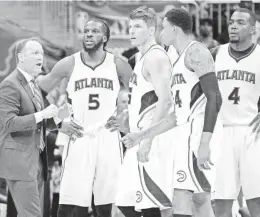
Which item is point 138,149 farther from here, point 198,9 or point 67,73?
point 198,9

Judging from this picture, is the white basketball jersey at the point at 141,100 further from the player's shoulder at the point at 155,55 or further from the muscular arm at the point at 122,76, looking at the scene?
the muscular arm at the point at 122,76

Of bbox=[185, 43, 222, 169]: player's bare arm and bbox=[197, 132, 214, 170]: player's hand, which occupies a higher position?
bbox=[185, 43, 222, 169]: player's bare arm

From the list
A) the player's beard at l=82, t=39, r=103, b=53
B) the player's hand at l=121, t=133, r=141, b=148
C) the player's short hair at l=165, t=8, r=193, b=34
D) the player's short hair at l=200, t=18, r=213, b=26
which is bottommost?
the player's hand at l=121, t=133, r=141, b=148

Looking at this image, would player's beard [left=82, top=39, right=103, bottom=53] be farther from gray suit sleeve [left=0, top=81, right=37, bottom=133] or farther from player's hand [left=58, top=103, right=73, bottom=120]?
gray suit sleeve [left=0, top=81, right=37, bottom=133]

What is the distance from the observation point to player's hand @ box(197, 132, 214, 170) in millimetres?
5965

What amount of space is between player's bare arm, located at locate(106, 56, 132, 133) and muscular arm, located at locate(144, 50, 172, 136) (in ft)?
2.76

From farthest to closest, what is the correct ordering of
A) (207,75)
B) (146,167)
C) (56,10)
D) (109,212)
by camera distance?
(56,10) < (109,212) < (146,167) < (207,75)

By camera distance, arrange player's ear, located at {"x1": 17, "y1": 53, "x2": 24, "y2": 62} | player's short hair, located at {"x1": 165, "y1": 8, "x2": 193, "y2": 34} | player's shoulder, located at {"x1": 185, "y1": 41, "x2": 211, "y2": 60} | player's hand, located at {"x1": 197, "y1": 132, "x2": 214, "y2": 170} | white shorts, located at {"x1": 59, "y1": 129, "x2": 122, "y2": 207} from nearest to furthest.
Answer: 1. player's hand, located at {"x1": 197, "y1": 132, "x2": 214, "y2": 170}
2. player's shoulder, located at {"x1": 185, "y1": 41, "x2": 211, "y2": 60}
3. player's short hair, located at {"x1": 165, "y1": 8, "x2": 193, "y2": 34}
4. player's ear, located at {"x1": 17, "y1": 53, "x2": 24, "y2": 62}
5. white shorts, located at {"x1": 59, "y1": 129, "x2": 122, "y2": 207}

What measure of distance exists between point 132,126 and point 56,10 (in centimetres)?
320

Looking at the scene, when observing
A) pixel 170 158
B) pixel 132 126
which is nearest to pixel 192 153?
pixel 170 158

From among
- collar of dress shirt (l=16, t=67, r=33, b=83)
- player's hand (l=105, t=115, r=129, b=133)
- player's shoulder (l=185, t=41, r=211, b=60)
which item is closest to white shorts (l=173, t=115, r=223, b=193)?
player's shoulder (l=185, t=41, r=211, b=60)

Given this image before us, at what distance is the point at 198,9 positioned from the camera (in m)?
9.78

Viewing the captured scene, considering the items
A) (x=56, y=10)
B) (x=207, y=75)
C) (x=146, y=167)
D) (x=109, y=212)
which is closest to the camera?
(x=207, y=75)

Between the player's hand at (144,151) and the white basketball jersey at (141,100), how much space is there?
12.7 inches
